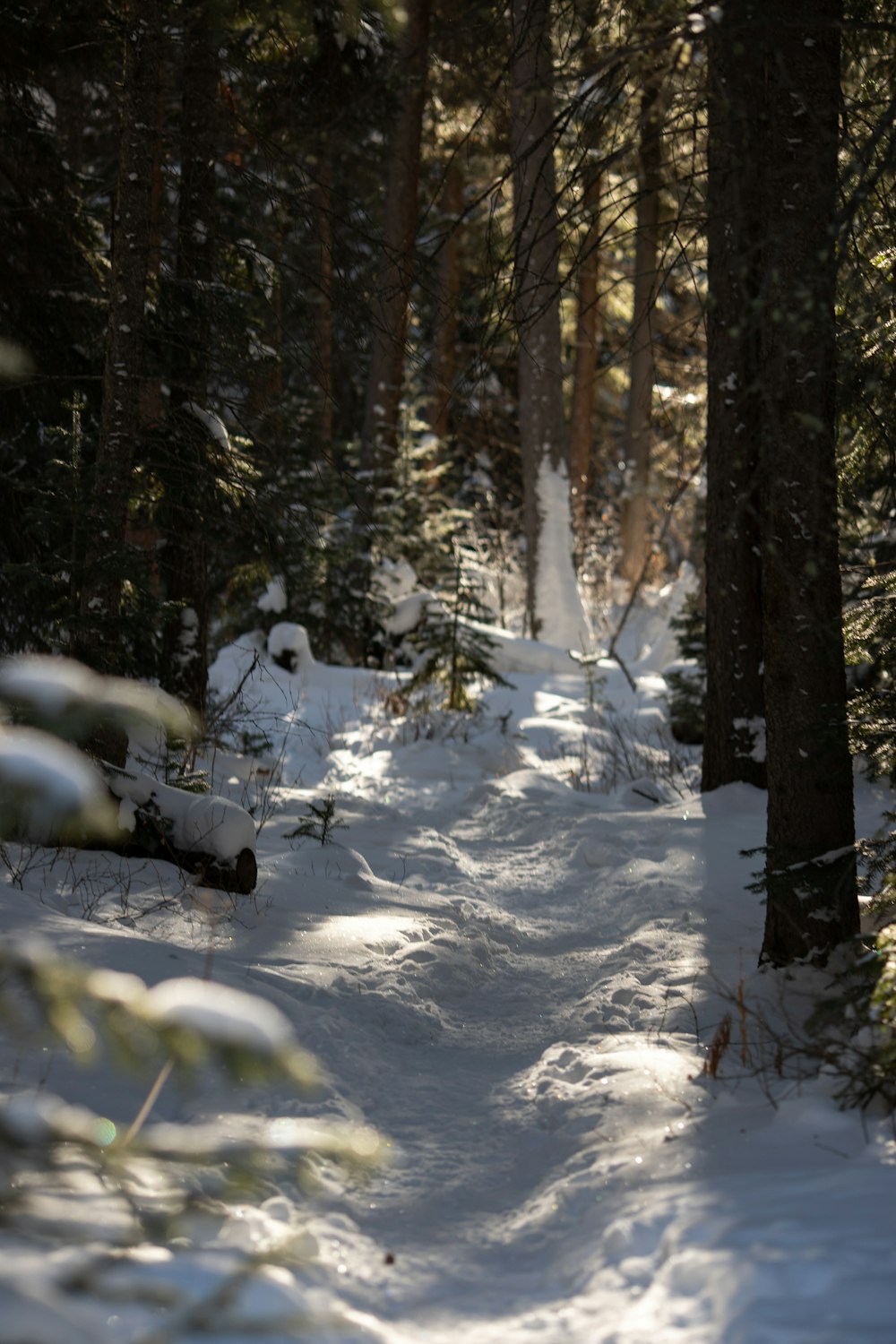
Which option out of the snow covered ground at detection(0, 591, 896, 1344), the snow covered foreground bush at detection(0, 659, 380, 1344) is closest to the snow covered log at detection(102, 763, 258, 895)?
the snow covered ground at detection(0, 591, 896, 1344)

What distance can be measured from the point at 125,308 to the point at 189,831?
2.82 meters

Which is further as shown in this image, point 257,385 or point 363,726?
point 363,726

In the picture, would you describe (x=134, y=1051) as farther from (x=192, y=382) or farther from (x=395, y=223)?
(x=395, y=223)

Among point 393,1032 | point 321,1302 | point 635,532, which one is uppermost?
point 635,532

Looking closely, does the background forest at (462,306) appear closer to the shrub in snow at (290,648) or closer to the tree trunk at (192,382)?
the tree trunk at (192,382)

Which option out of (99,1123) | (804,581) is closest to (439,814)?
(804,581)

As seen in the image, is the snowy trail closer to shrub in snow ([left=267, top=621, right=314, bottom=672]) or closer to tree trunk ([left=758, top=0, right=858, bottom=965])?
tree trunk ([left=758, top=0, right=858, bottom=965])

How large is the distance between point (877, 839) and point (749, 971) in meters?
1.03

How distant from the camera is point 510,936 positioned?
593cm

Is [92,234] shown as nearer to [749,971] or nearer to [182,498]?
[182,498]

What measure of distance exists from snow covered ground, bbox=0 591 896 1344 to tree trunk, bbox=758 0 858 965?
48 cm

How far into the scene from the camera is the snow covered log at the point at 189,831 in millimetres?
5562

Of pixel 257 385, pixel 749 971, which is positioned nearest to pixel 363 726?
pixel 257 385

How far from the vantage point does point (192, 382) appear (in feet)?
25.2
